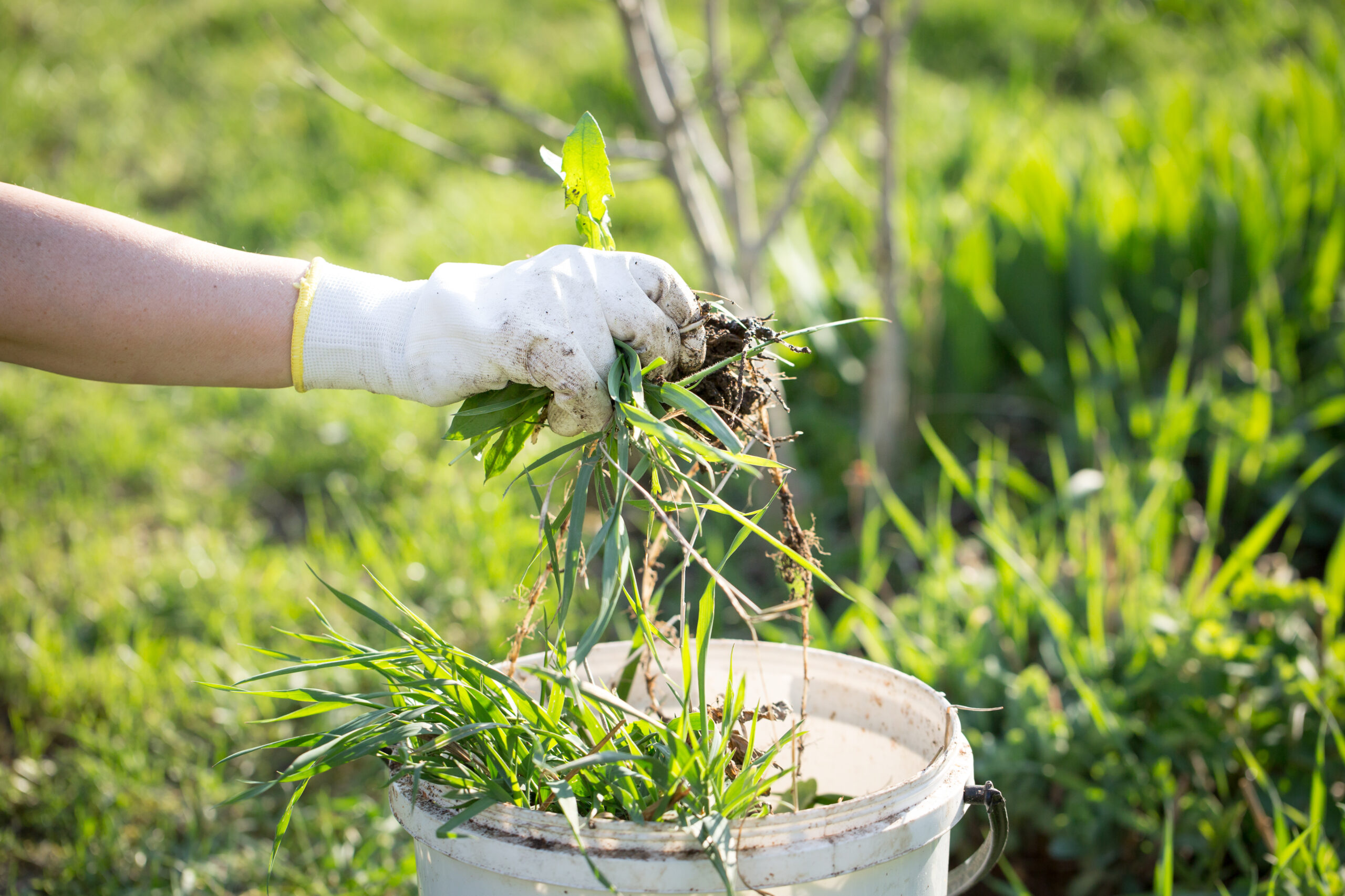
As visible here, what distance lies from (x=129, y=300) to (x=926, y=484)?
78.1 inches

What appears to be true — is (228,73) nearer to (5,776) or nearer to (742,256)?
(742,256)

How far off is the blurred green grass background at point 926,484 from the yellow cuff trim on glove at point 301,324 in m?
0.77

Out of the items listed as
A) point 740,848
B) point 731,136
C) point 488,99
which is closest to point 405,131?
point 488,99

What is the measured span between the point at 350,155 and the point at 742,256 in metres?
2.99

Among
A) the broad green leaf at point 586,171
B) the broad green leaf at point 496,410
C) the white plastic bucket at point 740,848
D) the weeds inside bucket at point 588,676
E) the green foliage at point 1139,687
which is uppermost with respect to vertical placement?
the broad green leaf at point 586,171

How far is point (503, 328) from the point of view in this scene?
3.37 ft

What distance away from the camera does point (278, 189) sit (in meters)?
4.27

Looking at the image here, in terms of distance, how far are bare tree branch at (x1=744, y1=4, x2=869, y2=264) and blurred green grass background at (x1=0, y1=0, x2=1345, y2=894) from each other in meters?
0.18

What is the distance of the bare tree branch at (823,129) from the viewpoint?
2.11m

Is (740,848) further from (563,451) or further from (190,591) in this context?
(190,591)

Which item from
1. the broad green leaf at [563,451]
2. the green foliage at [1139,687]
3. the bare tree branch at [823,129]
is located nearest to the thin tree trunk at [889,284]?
Answer: the bare tree branch at [823,129]

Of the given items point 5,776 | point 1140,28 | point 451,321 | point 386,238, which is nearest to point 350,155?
point 386,238

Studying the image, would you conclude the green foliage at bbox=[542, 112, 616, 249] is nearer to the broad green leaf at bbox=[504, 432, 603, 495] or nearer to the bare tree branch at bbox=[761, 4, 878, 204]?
the broad green leaf at bbox=[504, 432, 603, 495]

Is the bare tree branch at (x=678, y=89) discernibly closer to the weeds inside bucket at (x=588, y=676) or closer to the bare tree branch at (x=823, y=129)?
the bare tree branch at (x=823, y=129)
